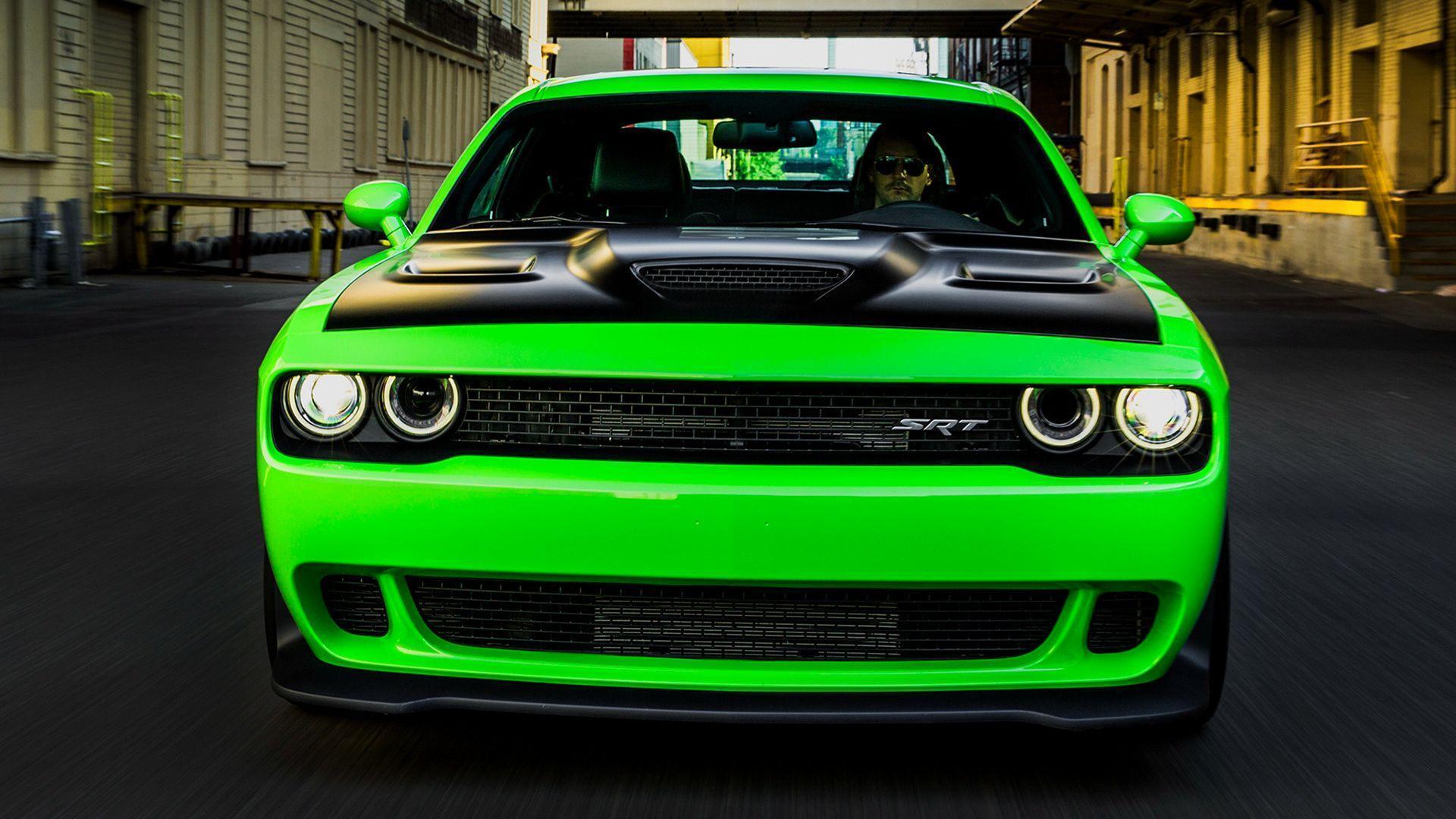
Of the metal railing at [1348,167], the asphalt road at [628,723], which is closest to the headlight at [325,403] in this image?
the asphalt road at [628,723]

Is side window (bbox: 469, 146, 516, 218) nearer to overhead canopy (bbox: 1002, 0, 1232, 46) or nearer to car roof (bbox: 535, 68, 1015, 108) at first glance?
car roof (bbox: 535, 68, 1015, 108)

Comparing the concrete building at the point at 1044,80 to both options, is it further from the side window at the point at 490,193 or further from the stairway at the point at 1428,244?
the side window at the point at 490,193

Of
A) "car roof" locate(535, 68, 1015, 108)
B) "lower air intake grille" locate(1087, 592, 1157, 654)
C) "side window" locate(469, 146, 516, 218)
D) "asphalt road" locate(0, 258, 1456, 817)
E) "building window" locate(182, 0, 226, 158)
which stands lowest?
"asphalt road" locate(0, 258, 1456, 817)

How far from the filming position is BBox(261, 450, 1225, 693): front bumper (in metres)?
3.06

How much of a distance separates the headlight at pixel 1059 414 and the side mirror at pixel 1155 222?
4.27ft

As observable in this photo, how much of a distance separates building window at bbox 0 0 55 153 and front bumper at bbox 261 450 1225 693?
54.9 feet

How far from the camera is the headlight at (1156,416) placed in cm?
321

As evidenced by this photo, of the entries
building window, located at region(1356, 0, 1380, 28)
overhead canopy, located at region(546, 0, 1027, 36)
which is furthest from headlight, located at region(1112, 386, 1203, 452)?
overhead canopy, located at region(546, 0, 1027, 36)

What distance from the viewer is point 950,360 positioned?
10.3 ft

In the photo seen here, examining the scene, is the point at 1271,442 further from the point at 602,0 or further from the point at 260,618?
the point at 602,0

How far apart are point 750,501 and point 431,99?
3881 cm

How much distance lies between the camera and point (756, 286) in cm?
342

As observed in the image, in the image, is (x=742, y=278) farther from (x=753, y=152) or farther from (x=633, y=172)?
(x=753, y=152)

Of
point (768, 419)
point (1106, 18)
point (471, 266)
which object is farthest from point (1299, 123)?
point (768, 419)
